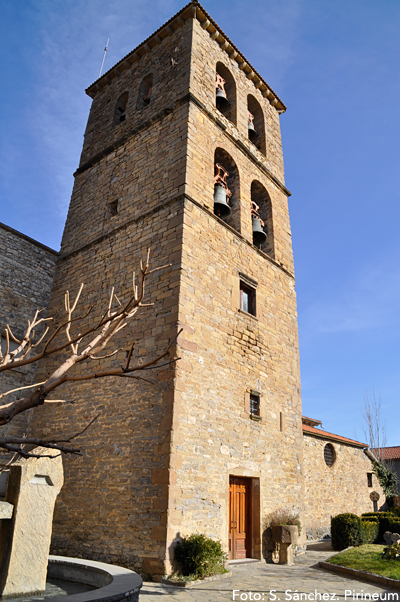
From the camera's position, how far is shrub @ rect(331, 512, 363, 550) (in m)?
10.7

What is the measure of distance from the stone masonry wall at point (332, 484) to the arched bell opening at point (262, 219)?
6352mm

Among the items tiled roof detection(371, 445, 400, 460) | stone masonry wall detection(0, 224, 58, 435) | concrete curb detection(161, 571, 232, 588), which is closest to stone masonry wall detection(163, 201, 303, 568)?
concrete curb detection(161, 571, 232, 588)

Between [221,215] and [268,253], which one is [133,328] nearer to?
[221,215]

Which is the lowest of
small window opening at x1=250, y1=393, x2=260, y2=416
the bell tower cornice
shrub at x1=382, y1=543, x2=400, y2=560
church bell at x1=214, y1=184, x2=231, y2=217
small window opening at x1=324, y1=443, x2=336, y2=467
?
shrub at x1=382, y1=543, x2=400, y2=560

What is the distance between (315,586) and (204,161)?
8914 mm

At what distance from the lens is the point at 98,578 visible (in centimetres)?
509

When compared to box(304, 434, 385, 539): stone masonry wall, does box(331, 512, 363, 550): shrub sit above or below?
below

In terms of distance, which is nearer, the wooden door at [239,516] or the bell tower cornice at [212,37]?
the wooden door at [239,516]

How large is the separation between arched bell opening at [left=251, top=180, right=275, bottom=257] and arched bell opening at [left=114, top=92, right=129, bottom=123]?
16.3 feet

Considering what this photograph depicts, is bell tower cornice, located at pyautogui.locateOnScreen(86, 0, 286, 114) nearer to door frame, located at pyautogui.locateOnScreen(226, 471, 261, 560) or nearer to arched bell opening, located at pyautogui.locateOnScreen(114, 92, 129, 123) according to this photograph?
arched bell opening, located at pyautogui.locateOnScreen(114, 92, 129, 123)

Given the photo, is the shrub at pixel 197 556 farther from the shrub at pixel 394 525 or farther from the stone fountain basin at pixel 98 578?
the shrub at pixel 394 525

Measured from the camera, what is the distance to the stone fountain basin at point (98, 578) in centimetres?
363

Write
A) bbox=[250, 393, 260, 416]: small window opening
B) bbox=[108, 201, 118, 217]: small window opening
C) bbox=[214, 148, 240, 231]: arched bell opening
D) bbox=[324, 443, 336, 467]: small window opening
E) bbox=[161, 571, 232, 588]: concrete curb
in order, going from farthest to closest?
bbox=[324, 443, 336, 467]: small window opening < bbox=[108, 201, 118, 217]: small window opening < bbox=[214, 148, 240, 231]: arched bell opening < bbox=[250, 393, 260, 416]: small window opening < bbox=[161, 571, 232, 588]: concrete curb

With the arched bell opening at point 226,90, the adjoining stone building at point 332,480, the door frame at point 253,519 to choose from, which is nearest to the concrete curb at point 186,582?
the door frame at point 253,519
